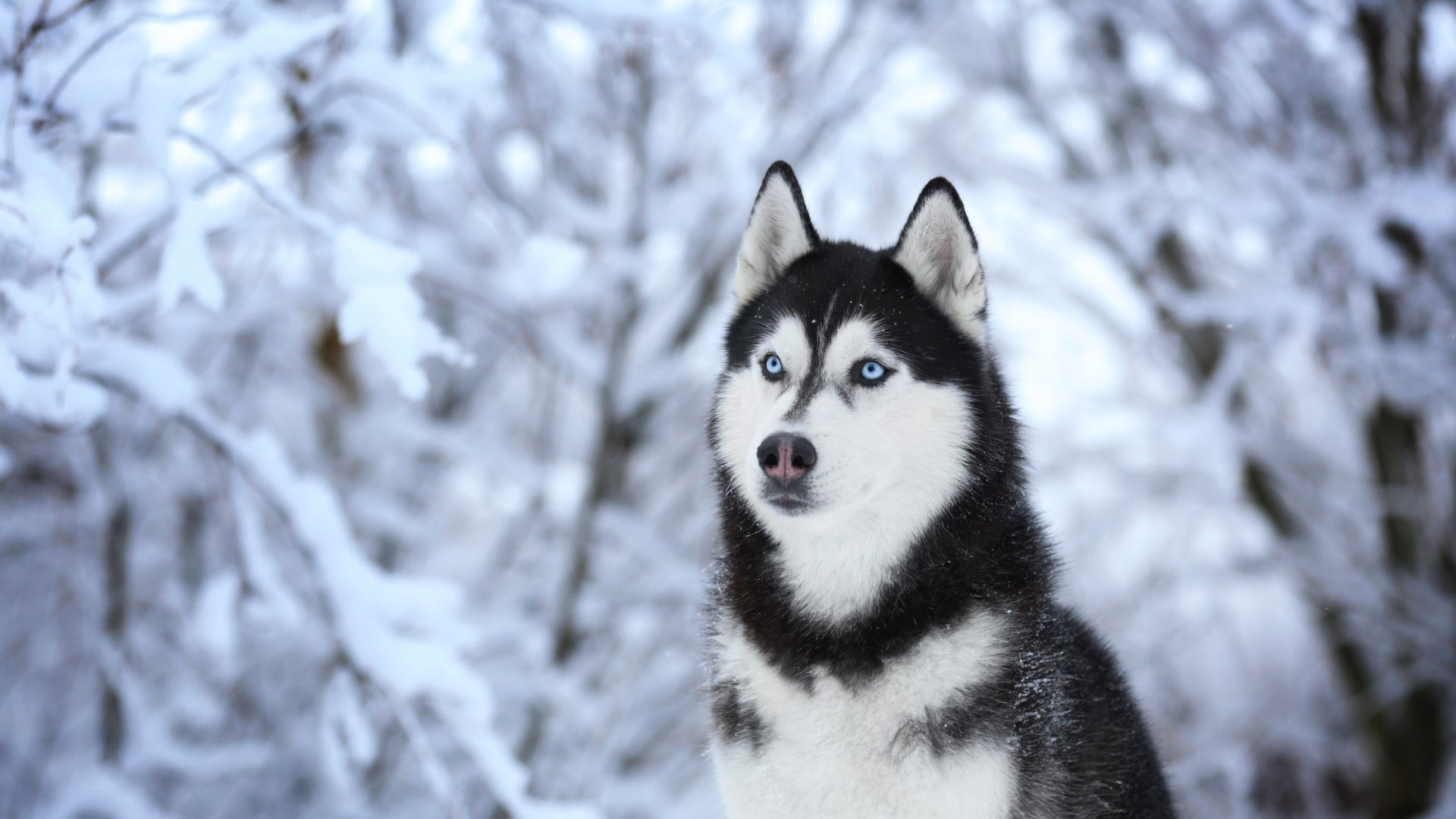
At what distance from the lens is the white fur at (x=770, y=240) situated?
8.02 feet

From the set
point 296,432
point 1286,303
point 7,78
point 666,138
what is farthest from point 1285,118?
point 296,432

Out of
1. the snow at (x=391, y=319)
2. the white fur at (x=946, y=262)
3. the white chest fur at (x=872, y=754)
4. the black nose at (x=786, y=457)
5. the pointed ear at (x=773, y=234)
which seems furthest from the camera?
the pointed ear at (x=773, y=234)

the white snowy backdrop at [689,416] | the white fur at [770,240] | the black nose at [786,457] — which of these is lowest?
the white snowy backdrop at [689,416]

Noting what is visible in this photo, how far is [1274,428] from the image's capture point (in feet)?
21.4

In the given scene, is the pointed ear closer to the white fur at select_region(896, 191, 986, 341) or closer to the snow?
the white fur at select_region(896, 191, 986, 341)

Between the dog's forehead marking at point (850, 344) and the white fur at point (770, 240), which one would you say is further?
the white fur at point (770, 240)

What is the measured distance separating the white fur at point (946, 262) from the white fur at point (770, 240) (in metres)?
0.28

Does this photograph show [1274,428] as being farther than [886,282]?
Yes

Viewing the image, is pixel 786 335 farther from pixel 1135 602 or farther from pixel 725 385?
pixel 1135 602

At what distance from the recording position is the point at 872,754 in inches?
74.7

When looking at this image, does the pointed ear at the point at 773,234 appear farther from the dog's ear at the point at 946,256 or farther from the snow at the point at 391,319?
the snow at the point at 391,319

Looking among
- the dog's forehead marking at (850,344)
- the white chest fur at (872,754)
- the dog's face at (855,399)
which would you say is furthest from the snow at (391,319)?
the white chest fur at (872,754)

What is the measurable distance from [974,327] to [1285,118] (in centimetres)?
460

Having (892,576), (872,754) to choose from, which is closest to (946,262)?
(892,576)
